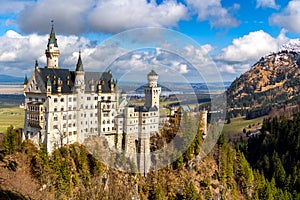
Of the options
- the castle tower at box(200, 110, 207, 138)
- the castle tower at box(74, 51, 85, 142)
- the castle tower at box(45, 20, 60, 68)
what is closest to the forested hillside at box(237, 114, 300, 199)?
the castle tower at box(200, 110, 207, 138)

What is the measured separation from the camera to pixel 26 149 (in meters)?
55.9

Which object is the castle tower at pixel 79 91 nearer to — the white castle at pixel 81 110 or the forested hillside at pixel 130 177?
the white castle at pixel 81 110

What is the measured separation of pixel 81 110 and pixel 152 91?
43.8ft

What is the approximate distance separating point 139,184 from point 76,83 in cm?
2255

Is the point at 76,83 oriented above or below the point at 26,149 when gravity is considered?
above

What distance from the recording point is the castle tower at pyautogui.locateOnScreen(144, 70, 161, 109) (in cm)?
6094

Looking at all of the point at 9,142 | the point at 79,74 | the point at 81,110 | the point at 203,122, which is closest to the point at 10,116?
the point at 81,110

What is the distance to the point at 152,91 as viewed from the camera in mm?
61219

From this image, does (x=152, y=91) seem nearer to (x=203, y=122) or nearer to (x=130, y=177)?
(x=130, y=177)

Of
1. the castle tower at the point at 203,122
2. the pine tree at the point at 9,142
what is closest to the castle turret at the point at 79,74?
the pine tree at the point at 9,142

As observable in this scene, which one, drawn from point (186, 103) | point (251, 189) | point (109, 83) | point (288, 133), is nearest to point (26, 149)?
point (109, 83)

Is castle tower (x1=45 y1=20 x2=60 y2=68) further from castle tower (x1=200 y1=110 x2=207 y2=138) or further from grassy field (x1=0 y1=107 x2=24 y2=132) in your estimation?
castle tower (x1=200 y1=110 x2=207 y2=138)

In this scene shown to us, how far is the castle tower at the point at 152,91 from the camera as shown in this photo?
6094 centimetres

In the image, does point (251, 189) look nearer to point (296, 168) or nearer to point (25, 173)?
point (296, 168)
